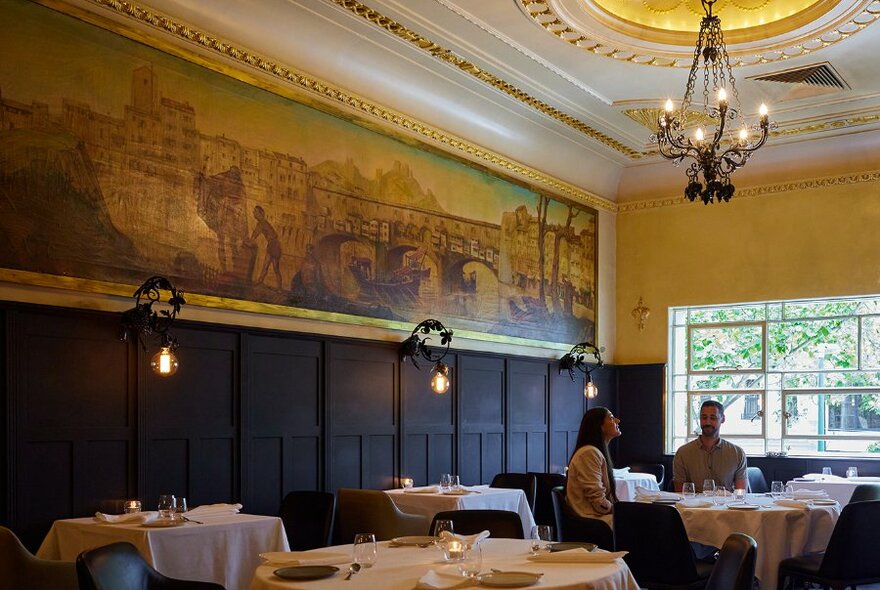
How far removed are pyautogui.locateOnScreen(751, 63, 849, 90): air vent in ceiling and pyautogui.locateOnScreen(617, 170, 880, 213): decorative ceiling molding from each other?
6.05ft

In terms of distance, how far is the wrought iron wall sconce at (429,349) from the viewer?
10.4 m

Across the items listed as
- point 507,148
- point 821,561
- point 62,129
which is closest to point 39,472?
point 62,129

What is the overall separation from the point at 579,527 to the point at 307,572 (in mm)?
3538

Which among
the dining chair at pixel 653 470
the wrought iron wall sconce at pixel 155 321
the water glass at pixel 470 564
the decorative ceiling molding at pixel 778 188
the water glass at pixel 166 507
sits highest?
the decorative ceiling molding at pixel 778 188

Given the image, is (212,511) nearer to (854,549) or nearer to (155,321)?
(155,321)

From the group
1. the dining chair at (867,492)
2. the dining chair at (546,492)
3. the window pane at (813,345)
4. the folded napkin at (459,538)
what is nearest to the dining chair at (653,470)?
the window pane at (813,345)

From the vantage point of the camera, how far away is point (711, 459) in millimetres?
8820

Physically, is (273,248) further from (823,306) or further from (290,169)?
(823,306)

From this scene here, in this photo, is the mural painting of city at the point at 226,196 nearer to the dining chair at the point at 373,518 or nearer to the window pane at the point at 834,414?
the dining chair at the point at 373,518

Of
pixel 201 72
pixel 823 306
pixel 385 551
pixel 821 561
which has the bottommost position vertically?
pixel 821 561

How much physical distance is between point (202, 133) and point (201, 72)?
0.52 metres

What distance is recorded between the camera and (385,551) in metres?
5.07

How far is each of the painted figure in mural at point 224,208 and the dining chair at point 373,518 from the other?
7.48 ft

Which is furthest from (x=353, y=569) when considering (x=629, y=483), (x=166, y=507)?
(x=629, y=483)
